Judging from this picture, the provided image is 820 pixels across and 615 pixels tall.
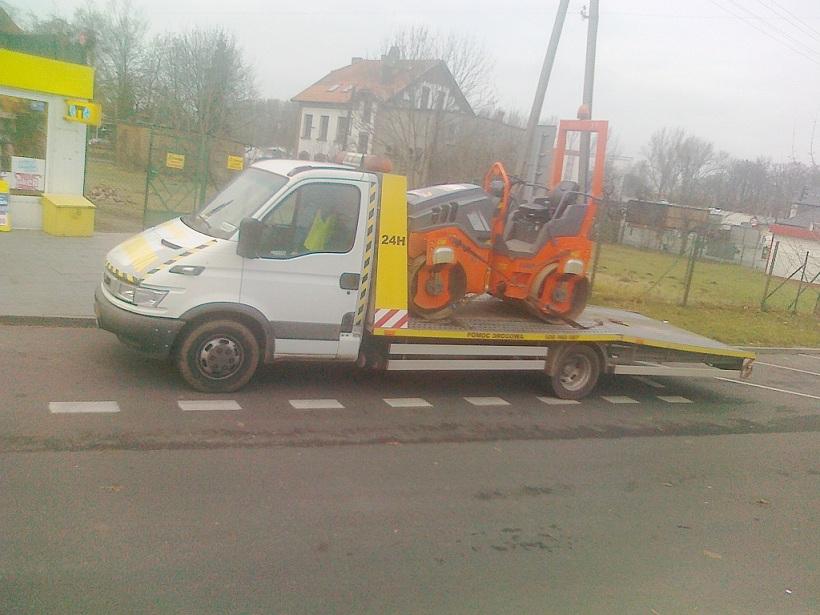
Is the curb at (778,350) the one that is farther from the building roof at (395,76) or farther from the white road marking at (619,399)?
the building roof at (395,76)

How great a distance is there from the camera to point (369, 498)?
5.57 m

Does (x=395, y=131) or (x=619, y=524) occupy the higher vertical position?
(x=395, y=131)

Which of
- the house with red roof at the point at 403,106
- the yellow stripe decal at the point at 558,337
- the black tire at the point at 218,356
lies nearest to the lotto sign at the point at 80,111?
the black tire at the point at 218,356

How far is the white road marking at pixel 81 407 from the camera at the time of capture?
6445 mm

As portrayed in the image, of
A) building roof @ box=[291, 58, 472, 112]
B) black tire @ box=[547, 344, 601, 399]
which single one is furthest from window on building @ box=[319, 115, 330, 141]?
black tire @ box=[547, 344, 601, 399]

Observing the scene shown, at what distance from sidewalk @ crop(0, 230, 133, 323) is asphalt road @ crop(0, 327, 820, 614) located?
0.53 meters

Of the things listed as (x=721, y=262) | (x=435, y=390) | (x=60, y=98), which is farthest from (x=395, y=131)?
(x=435, y=390)

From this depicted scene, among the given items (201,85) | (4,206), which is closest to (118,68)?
(201,85)

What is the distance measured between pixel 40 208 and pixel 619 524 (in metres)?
13.7

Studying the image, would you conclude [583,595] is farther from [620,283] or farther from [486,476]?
[620,283]

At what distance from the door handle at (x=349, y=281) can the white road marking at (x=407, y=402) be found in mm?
1314

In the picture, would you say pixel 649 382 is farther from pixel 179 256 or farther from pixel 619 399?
pixel 179 256

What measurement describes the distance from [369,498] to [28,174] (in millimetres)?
12962

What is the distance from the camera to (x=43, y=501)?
4.80 metres
